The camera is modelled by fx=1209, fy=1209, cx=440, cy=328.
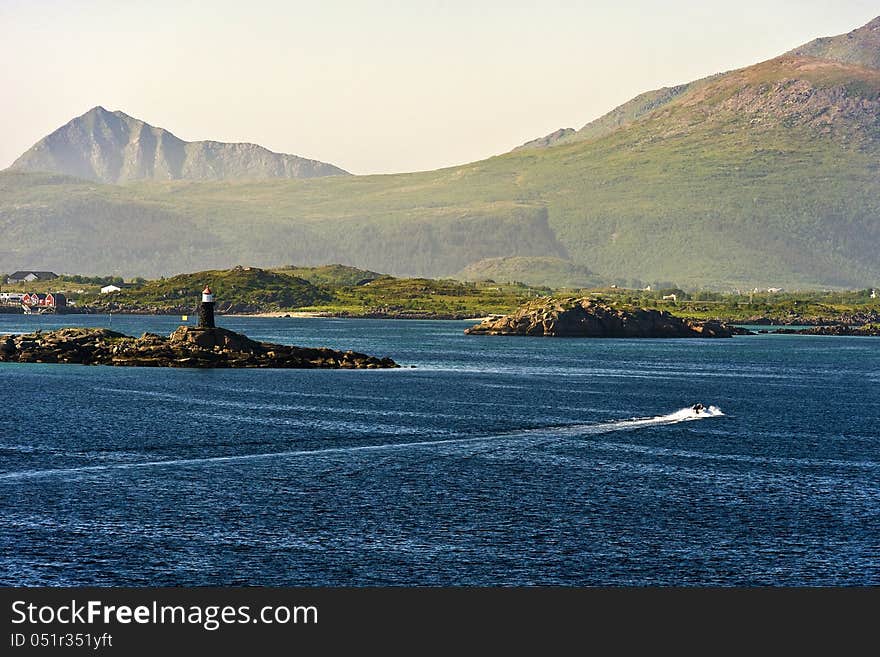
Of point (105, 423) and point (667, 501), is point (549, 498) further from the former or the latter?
point (105, 423)

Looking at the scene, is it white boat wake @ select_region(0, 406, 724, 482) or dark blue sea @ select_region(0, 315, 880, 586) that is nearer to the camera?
dark blue sea @ select_region(0, 315, 880, 586)

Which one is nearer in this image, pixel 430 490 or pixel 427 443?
pixel 430 490

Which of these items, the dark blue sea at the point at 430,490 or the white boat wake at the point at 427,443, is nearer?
the dark blue sea at the point at 430,490

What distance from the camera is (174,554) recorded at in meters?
64.9

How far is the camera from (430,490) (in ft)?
277

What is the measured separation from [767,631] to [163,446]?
61.8m

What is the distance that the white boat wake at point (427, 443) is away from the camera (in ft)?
295

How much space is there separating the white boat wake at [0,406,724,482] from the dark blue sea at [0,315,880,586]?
0.49 m

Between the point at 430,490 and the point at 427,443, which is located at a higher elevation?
the point at 427,443

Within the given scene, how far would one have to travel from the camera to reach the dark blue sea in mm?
63656

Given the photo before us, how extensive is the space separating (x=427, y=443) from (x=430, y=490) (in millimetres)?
23403

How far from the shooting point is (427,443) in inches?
4240

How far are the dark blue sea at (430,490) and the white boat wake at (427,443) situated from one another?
0.49 meters

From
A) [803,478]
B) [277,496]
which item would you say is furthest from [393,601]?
[803,478]
